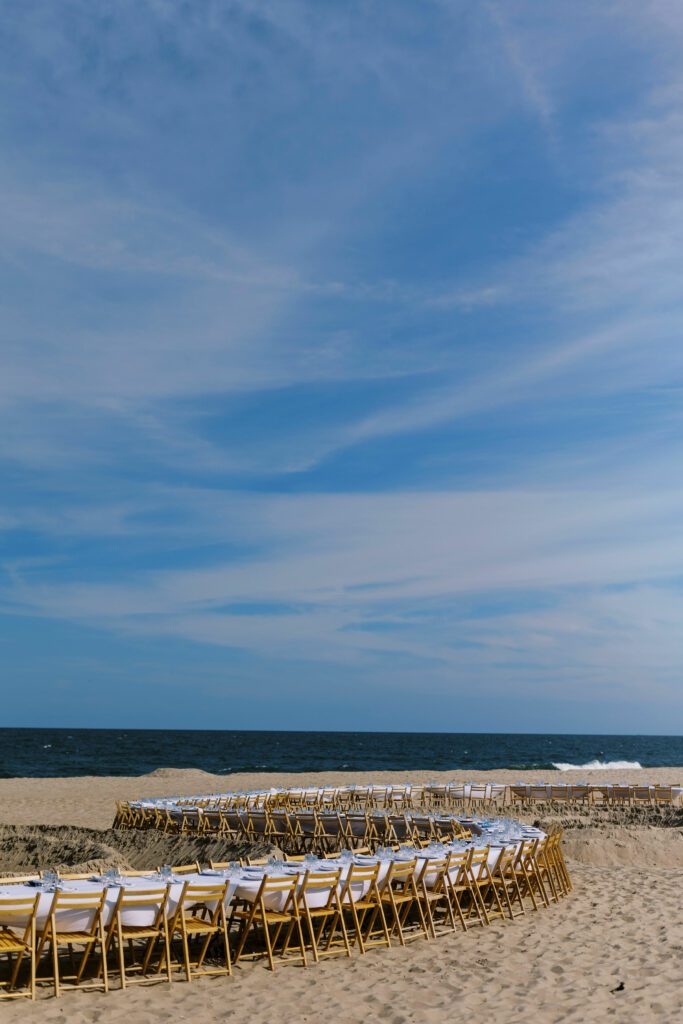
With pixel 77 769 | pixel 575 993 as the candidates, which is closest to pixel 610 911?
pixel 575 993

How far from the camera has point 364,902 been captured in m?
9.62

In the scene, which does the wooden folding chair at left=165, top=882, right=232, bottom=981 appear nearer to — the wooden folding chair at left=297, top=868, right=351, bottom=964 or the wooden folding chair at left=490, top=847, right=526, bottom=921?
the wooden folding chair at left=297, top=868, right=351, bottom=964

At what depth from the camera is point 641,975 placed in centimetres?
826

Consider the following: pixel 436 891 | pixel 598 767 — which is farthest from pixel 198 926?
pixel 598 767

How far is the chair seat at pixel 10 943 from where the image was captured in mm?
7449

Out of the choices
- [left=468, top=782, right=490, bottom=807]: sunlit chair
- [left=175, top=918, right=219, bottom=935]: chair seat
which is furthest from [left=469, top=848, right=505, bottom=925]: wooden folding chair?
[left=468, top=782, right=490, bottom=807]: sunlit chair

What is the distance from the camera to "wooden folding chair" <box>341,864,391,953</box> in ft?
30.0

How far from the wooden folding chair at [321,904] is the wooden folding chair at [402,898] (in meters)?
0.57

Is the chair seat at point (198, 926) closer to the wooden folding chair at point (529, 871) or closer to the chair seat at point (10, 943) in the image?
the chair seat at point (10, 943)

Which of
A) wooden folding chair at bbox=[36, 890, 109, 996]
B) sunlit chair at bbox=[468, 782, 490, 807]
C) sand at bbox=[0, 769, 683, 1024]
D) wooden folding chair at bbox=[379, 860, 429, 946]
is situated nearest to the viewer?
sand at bbox=[0, 769, 683, 1024]

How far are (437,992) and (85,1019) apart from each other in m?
2.77

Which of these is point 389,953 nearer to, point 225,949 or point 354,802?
point 225,949

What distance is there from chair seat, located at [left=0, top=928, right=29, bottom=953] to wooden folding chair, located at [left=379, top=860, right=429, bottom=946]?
11.6ft

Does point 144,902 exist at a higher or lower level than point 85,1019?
higher
